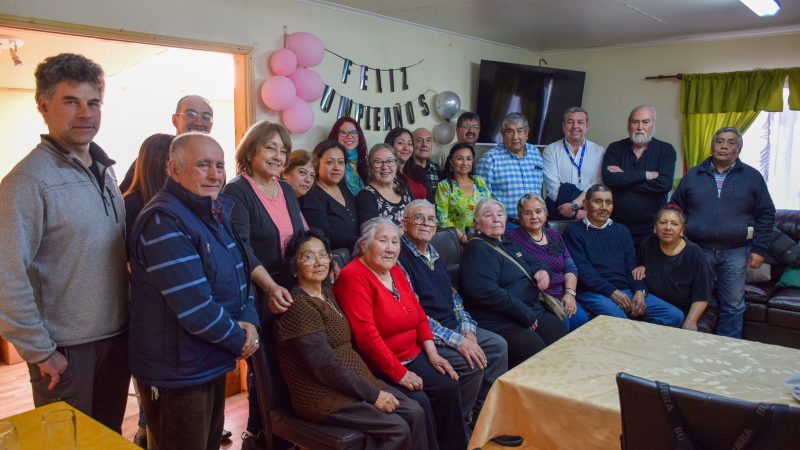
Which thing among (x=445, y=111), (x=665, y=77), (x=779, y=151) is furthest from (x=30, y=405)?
(x=779, y=151)

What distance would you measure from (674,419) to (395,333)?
1.38 meters

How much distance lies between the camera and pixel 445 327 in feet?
9.48

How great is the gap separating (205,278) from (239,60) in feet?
8.52

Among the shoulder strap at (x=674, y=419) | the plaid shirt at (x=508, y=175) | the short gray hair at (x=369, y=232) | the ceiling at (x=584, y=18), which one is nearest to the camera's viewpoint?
the shoulder strap at (x=674, y=419)

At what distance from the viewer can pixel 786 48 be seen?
547 cm

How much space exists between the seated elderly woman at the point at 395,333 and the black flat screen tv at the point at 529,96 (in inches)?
139

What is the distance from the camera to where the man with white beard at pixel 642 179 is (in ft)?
13.9

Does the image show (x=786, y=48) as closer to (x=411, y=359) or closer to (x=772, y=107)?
(x=772, y=107)

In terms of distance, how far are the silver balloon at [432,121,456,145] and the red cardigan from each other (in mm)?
3002

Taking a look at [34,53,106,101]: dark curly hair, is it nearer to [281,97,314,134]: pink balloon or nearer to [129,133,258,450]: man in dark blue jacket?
[129,133,258,450]: man in dark blue jacket

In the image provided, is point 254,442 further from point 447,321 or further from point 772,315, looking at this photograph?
point 772,315

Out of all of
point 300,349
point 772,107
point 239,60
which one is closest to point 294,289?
point 300,349

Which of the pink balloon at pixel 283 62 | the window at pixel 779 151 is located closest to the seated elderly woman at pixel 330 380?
the pink balloon at pixel 283 62

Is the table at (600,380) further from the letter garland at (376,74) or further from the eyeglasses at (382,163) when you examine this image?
the letter garland at (376,74)
